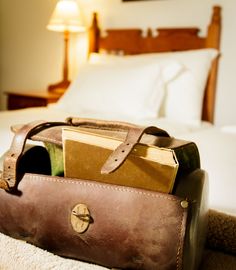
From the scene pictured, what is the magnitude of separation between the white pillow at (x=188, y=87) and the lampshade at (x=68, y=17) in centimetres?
76

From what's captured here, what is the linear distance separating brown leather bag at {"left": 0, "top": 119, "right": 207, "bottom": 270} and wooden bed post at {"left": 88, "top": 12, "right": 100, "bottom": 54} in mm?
2266

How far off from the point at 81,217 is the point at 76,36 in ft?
8.72

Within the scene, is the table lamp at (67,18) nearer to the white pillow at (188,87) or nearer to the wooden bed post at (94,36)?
the wooden bed post at (94,36)

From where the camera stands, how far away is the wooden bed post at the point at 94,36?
2953mm

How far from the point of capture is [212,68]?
2.42 meters

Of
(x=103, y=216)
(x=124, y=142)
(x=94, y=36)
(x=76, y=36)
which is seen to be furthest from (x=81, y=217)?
(x=76, y=36)

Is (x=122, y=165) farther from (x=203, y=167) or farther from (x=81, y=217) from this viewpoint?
(x=203, y=167)

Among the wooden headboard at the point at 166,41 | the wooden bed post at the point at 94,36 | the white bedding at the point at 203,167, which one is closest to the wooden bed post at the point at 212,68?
the wooden headboard at the point at 166,41

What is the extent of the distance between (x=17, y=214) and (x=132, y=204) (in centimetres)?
22

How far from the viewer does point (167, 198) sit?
643 millimetres

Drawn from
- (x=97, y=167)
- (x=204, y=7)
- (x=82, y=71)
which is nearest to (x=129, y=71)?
(x=82, y=71)

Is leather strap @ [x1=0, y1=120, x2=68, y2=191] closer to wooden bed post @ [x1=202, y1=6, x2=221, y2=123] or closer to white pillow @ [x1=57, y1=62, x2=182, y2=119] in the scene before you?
white pillow @ [x1=57, y1=62, x2=182, y2=119]

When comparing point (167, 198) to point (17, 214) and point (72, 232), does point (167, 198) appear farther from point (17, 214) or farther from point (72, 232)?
point (17, 214)

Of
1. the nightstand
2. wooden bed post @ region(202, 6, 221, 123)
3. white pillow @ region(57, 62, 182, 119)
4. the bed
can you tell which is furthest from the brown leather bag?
the nightstand
